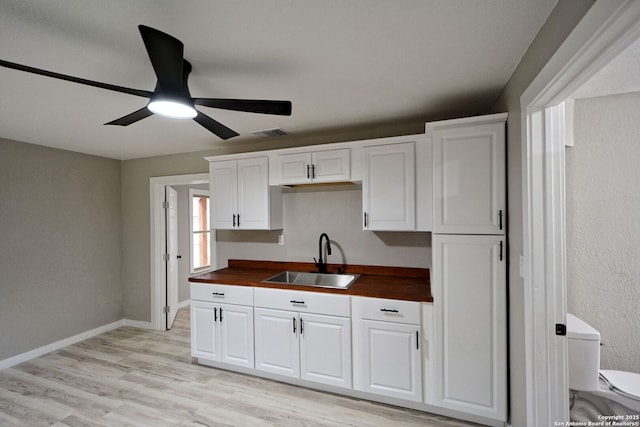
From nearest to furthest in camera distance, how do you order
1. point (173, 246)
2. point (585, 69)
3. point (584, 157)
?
1. point (585, 69)
2. point (584, 157)
3. point (173, 246)

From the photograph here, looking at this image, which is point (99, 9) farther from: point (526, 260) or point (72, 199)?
point (72, 199)

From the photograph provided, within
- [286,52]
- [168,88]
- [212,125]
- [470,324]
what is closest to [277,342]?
[470,324]

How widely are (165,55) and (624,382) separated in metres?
3.11

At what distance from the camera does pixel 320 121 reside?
2.71m

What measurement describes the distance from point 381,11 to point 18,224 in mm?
4075

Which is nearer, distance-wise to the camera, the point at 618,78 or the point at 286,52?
the point at 286,52

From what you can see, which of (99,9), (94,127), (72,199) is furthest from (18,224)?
(99,9)

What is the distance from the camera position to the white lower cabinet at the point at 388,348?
2215 mm

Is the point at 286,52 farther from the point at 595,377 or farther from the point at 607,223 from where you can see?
the point at 595,377

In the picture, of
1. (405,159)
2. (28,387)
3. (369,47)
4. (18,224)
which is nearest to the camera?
(369,47)

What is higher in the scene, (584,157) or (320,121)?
(320,121)

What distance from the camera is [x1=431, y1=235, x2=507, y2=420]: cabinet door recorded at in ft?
6.51

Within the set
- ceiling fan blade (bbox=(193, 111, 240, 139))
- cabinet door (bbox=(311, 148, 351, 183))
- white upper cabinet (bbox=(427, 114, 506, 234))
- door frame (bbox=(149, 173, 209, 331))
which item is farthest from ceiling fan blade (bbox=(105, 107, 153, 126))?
door frame (bbox=(149, 173, 209, 331))

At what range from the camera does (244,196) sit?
309 centimetres
